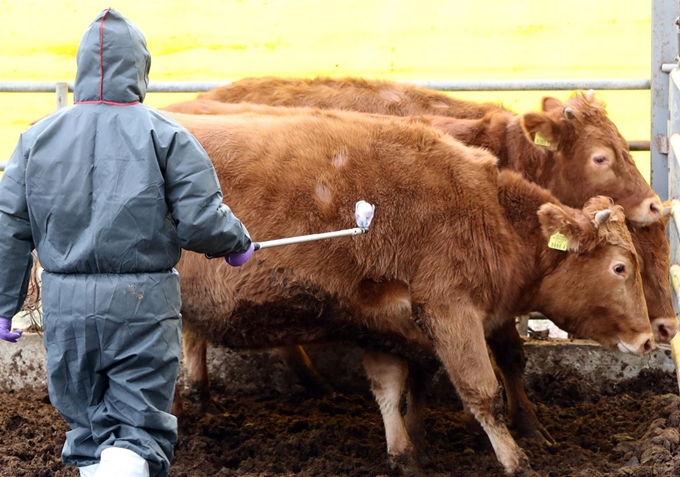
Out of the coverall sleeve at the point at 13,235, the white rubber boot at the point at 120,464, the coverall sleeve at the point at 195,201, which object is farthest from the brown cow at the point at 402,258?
the white rubber boot at the point at 120,464

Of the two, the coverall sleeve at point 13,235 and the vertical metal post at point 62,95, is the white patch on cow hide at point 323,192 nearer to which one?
the coverall sleeve at point 13,235

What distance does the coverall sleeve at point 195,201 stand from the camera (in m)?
3.83

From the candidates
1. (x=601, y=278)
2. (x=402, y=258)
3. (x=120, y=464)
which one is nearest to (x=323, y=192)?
(x=402, y=258)

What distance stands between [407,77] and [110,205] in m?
5.29

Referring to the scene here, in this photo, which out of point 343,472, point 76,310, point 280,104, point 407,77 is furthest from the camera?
point 407,77

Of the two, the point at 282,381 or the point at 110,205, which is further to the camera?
the point at 282,381

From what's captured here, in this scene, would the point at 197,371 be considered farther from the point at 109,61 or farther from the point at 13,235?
the point at 109,61

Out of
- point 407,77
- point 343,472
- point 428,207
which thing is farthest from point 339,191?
point 407,77

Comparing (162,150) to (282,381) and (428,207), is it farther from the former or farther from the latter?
(282,381)

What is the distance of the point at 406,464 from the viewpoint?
5.67 metres

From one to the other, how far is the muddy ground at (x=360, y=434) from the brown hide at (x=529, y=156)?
0.60 meters

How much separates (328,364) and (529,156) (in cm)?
213

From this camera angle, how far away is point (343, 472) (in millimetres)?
5566

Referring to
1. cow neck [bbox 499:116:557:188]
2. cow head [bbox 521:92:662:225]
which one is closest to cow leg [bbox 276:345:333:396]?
cow neck [bbox 499:116:557:188]
